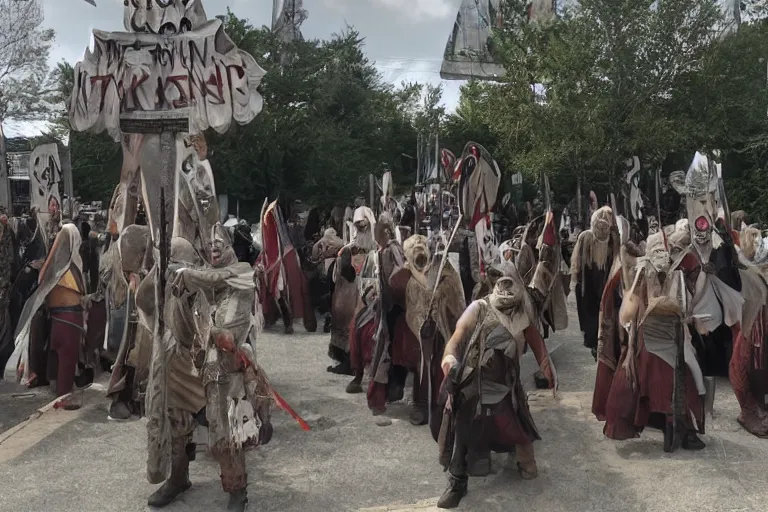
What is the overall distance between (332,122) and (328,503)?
22508mm

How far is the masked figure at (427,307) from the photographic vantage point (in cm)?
645

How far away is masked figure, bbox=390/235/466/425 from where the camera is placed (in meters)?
6.45

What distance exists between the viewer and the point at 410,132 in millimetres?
34531

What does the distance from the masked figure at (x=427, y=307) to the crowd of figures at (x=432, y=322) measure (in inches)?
0.6

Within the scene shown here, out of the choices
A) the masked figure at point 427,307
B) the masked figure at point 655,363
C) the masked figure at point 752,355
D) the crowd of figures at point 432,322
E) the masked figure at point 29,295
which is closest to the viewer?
the crowd of figures at point 432,322

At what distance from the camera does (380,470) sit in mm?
5996

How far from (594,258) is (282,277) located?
457cm

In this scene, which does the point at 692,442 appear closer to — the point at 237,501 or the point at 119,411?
the point at 237,501

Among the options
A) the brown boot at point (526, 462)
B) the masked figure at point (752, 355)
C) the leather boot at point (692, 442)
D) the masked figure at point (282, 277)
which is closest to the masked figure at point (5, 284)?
the masked figure at point (282, 277)

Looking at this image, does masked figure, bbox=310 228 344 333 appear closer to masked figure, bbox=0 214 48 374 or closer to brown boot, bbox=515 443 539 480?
masked figure, bbox=0 214 48 374

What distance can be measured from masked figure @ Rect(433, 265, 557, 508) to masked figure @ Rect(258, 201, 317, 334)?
597 cm

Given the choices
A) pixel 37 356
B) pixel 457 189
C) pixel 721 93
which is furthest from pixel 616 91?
pixel 37 356

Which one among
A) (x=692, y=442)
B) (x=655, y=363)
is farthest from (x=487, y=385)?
(x=692, y=442)

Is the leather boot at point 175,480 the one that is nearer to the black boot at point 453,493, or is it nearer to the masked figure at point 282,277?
the black boot at point 453,493
